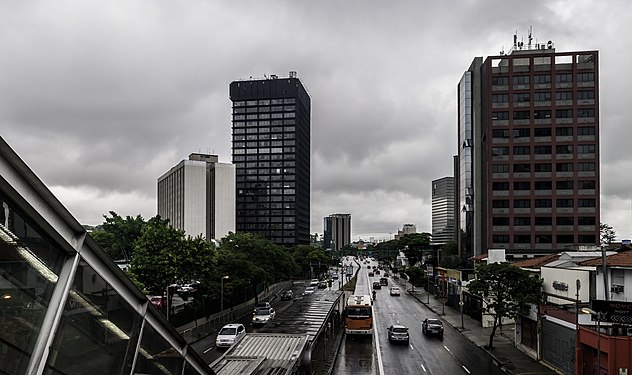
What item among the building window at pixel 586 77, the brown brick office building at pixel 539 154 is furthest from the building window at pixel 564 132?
the building window at pixel 586 77

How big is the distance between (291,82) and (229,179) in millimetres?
48047

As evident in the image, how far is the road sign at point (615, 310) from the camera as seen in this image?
72.7 ft

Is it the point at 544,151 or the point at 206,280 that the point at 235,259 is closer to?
the point at 206,280

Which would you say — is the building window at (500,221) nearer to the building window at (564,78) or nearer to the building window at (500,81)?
the building window at (500,81)

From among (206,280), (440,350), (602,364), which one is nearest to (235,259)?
(206,280)

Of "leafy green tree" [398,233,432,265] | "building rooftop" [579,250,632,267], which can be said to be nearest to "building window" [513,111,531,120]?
"building rooftop" [579,250,632,267]

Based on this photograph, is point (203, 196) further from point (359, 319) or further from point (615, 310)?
point (615, 310)

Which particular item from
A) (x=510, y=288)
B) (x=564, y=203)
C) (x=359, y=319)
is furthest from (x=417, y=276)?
(x=510, y=288)

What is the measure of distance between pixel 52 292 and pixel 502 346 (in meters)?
35.5

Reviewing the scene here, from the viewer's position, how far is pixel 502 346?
34.9 metres

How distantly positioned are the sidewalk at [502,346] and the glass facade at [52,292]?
26550mm

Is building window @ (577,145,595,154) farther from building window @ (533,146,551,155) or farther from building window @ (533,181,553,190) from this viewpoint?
building window @ (533,181,553,190)

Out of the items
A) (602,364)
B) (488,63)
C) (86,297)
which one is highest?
(488,63)

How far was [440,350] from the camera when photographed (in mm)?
33875
